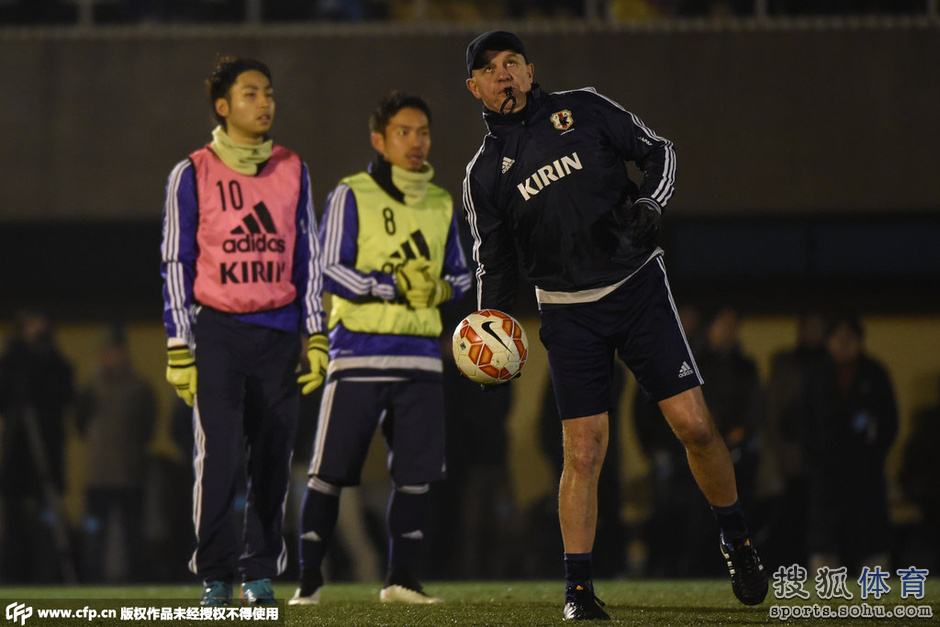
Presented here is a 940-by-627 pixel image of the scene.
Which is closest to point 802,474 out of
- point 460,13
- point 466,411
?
point 466,411

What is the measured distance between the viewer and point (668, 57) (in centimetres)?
1356

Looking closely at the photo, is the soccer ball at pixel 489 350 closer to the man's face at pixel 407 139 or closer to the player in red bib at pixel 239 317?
the player in red bib at pixel 239 317

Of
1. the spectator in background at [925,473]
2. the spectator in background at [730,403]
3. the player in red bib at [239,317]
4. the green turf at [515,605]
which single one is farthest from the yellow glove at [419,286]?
the spectator in background at [925,473]

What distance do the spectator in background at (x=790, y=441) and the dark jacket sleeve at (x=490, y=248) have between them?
5.24 metres

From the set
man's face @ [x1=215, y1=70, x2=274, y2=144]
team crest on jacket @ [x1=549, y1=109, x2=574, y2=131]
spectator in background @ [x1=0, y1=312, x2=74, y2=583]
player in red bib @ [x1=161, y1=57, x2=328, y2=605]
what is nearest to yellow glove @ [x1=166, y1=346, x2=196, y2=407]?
player in red bib @ [x1=161, y1=57, x2=328, y2=605]

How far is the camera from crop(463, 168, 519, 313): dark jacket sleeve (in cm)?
689

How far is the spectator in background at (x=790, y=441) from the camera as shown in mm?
12102

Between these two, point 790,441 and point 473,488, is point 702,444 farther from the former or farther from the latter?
point 473,488

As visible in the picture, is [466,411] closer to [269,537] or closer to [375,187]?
[375,187]

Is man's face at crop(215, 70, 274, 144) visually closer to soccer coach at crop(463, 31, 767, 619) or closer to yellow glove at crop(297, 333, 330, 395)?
yellow glove at crop(297, 333, 330, 395)

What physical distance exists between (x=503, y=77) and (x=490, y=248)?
68cm

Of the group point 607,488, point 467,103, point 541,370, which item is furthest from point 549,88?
point 607,488

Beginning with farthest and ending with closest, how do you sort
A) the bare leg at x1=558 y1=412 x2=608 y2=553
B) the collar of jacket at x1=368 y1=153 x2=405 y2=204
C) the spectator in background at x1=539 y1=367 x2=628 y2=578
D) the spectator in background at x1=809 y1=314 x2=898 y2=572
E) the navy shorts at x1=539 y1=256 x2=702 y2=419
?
the spectator in background at x1=539 y1=367 x2=628 y2=578 < the spectator in background at x1=809 y1=314 x2=898 y2=572 < the collar of jacket at x1=368 y1=153 x2=405 y2=204 < the navy shorts at x1=539 y1=256 x2=702 y2=419 < the bare leg at x1=558 y1=412 x2=608 y2=553

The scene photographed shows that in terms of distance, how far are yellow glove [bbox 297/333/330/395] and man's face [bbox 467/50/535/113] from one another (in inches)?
54.6
